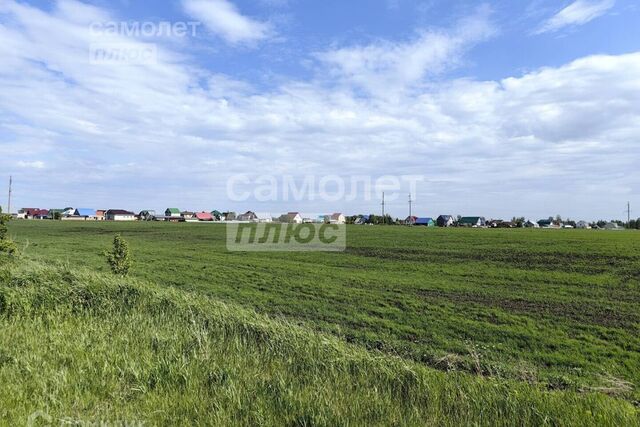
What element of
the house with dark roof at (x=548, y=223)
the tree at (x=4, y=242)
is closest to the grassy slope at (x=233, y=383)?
the tree at (x=4, y=242)

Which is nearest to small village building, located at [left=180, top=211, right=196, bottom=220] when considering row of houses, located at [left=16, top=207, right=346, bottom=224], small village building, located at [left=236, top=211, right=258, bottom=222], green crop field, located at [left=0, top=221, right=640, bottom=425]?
row of houses, located at [left=16, top=207, right=346, bottom=224]

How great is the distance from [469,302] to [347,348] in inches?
458

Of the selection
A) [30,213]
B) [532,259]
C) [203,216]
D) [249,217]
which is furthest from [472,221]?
[30,213]

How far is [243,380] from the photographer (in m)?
4.50

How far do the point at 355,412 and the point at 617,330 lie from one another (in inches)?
474

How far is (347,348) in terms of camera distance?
629cm

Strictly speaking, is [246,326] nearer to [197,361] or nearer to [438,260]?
[197,361]

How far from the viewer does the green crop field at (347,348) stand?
4.02m

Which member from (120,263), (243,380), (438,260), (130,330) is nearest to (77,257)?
(120,263)

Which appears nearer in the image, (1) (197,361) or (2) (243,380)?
(2) (243,380)

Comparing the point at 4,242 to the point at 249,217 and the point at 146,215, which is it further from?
the point at 146,215

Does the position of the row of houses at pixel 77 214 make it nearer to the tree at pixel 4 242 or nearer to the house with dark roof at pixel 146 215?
the house with dark roof at pixel 146 215

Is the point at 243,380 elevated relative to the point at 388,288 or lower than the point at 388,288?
elevated
